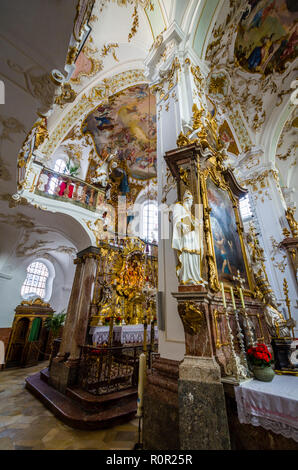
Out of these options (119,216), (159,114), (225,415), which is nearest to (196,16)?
(159,114)

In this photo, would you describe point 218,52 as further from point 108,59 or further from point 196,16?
point 108,59

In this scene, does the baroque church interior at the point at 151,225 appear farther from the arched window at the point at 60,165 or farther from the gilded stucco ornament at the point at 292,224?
the arched window at the point at 60,165

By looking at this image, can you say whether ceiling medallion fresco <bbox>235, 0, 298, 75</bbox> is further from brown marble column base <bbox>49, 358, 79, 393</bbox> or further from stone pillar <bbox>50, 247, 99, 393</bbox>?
brown marble column base <bbox>49, 358, 79, 393</bbox>

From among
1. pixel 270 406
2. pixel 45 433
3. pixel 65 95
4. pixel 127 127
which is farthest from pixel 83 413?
pixel 127 127

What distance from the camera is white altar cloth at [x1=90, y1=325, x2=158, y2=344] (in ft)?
20.9

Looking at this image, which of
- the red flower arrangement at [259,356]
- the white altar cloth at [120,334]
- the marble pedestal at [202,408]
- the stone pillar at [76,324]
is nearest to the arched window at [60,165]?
the stone pillar at [76,324]

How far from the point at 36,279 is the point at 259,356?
12.8 m

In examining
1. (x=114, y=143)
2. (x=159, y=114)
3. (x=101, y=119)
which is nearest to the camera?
(x=159, y=114)

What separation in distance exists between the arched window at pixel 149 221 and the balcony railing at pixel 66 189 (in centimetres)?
487

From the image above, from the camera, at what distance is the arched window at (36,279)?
38.3ft

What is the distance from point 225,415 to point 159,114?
5399 millimetres

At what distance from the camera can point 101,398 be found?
4059 mm

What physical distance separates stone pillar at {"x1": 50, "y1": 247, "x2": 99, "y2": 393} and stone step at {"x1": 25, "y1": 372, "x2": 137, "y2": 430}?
1.48ft

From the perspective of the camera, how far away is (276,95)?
820 cm
